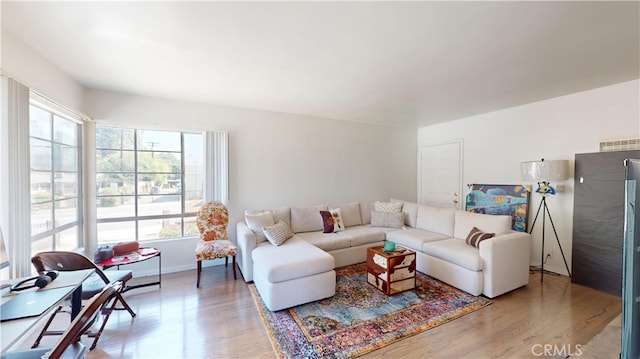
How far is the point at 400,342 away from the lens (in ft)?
6.69

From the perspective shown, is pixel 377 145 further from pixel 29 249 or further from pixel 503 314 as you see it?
pixel 29 249

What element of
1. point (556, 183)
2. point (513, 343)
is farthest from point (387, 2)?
point (556, 183)

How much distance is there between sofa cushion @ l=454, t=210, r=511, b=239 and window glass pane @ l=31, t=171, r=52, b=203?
4952mm

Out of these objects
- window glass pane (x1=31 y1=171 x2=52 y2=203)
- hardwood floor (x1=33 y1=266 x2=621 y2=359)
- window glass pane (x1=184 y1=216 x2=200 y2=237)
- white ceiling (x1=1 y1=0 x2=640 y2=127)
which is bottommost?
hardwood floor (x1=33 y1=266 x2=621 y2=359)

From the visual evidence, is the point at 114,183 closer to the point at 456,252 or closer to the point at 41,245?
the point at 41,245

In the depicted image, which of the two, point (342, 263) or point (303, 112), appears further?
point (303, 112)

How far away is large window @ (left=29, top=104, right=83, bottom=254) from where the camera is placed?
232 cm

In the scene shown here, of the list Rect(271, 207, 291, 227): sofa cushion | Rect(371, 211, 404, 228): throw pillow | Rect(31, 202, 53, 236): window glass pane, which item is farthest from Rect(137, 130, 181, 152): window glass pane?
Rect(371, 211, 404, 228): throw pillow

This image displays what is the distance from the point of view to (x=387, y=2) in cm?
154

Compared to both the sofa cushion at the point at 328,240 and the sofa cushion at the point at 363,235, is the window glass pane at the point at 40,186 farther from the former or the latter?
the sofa cushion at the point at 363,235

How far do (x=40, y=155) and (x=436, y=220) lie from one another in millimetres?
4987

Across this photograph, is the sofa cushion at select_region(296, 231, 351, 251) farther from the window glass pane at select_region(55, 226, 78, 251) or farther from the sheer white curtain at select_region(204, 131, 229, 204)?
the window glass pane at select_region(55, 226, 78, 251)

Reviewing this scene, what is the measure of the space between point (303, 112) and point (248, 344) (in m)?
3.42

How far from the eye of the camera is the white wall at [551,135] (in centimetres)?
293
